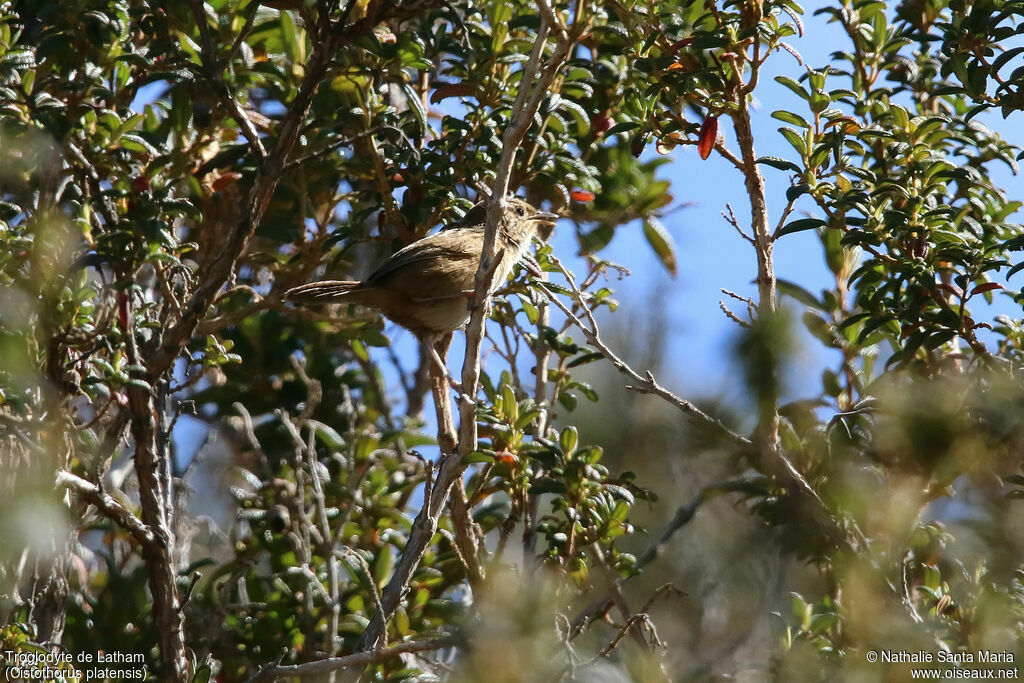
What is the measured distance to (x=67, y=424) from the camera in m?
3.96

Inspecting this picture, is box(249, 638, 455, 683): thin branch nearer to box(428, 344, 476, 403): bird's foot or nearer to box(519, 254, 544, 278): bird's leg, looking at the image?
box(428, 344, 476, 403): bird's foot

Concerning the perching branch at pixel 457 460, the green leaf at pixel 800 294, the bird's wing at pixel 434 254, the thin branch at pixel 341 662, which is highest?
the bird's wing at pixel 434 254

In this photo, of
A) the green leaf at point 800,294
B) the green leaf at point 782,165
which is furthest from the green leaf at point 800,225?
the green leaf at point 800,294

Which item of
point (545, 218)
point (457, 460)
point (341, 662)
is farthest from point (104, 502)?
point (545, 218)

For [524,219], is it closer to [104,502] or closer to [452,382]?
[452,382]

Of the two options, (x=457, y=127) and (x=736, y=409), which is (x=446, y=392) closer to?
(x=457, y=127)

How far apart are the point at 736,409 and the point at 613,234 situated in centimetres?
325

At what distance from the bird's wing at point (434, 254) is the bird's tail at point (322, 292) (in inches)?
5.7

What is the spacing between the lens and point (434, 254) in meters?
5.14

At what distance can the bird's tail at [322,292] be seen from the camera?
4.77 meters

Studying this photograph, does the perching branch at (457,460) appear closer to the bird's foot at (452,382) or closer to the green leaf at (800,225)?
the bird's foot at (452,382)

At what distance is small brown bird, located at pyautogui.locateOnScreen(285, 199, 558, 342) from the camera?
494cm

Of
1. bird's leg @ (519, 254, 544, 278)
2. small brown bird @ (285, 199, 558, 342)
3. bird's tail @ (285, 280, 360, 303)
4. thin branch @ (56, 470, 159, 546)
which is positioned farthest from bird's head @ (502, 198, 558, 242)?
thin branch @ (56, 470, 159, 546)

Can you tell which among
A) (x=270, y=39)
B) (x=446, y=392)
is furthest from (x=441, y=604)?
(x=270, y=39)
